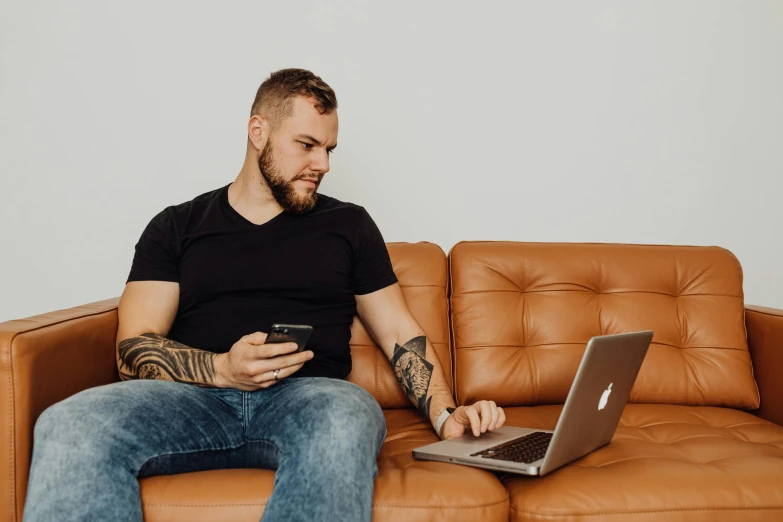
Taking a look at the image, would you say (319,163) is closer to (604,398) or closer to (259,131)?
(259,131)

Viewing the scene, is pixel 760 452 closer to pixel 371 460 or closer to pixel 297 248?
pixel 371 460

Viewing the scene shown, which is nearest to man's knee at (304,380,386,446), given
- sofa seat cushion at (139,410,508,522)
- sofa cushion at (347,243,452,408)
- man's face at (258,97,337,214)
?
Answer: sofa seat cushion at (139,410,508,522)

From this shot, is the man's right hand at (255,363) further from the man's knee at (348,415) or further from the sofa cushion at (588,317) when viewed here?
the sofa cushion at (588,317)

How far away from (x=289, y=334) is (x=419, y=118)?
126 centimetres

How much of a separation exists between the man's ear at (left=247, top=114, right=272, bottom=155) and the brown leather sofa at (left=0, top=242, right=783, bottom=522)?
1.70 ft

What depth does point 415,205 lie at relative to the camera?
2451 mm

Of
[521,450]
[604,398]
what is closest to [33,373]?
[521,450]

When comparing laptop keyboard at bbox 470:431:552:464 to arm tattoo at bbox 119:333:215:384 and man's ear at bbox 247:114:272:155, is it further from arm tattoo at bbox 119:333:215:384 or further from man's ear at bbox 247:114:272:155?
man's ear at bbox 247:114:272:155

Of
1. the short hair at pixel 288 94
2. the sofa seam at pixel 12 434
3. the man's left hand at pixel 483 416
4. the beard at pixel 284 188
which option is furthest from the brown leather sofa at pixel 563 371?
the short hair at pixel 288 94

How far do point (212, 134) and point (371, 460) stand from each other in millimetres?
1509

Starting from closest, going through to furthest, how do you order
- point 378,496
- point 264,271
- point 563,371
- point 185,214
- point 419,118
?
point 378,496 → point 264,271 → point 185,214 → point 563,371 → point 419,118

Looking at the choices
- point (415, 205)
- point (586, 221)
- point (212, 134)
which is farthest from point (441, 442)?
point (212, 134)

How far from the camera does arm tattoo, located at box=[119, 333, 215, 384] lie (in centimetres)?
155

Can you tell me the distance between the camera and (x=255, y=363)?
144 centimetres
